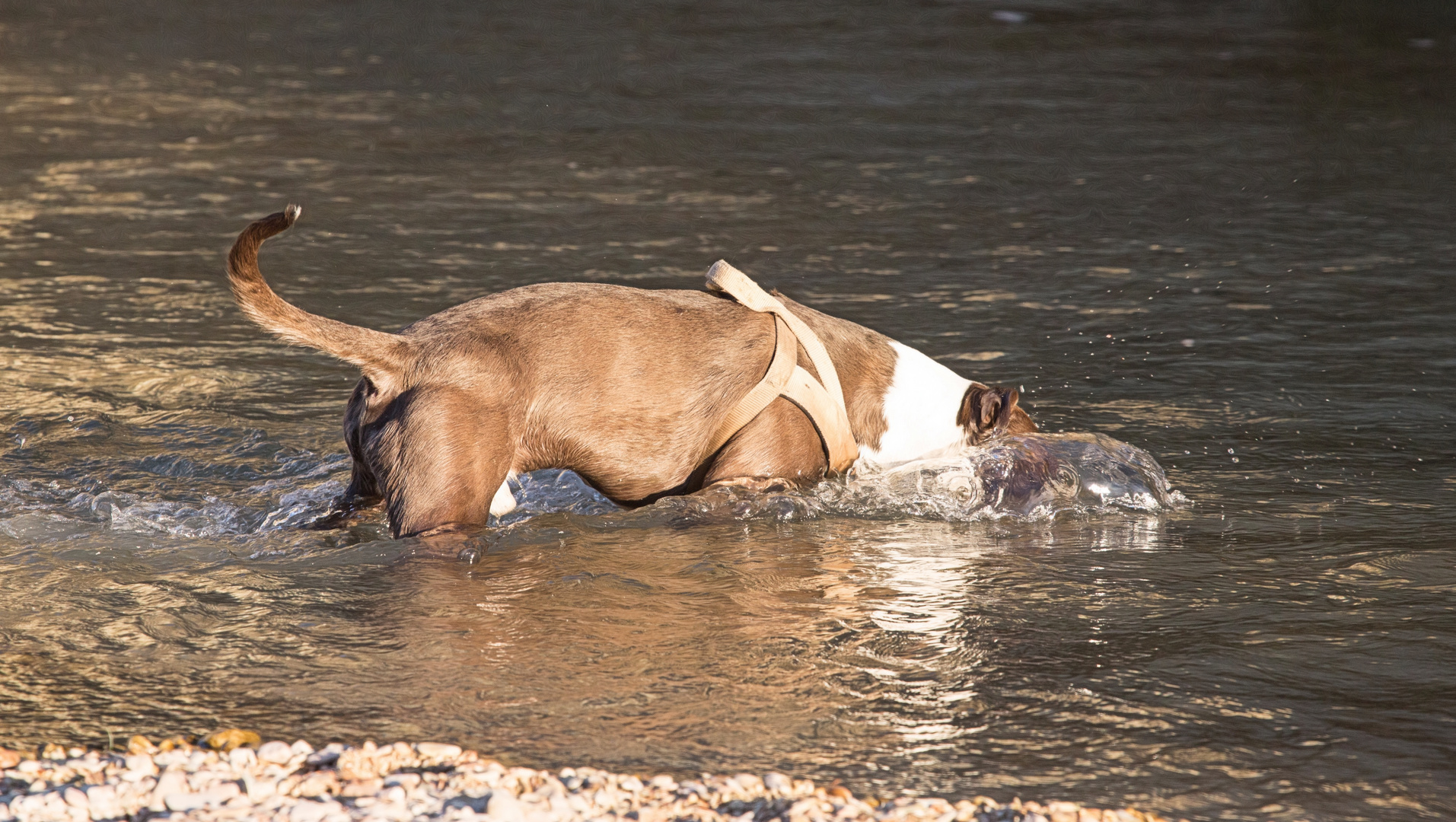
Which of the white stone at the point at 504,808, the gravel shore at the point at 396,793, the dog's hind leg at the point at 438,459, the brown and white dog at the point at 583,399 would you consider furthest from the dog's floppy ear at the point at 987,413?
the white stone at the point at 504,808

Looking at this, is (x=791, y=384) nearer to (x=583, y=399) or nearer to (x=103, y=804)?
(x=583, y=399)

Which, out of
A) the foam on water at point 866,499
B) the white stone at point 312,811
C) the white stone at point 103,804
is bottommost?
the white stone at point 103,804

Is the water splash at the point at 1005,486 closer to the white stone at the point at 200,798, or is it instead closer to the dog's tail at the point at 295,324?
the dog's tail at the point at 295,324

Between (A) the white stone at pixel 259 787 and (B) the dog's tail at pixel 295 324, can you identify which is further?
(B) the dog's tail at pixel 295 324

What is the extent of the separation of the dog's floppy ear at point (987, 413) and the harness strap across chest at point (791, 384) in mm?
459

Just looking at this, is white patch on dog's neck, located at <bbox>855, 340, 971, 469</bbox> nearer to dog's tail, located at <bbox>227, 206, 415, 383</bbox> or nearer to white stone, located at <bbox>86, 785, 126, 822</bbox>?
dog's tail, located at <bbox>227, 206, 415, 383</bbox>

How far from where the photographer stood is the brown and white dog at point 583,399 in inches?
178

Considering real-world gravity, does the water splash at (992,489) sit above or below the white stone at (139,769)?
above

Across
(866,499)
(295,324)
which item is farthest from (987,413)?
(295,324)

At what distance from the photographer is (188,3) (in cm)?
1988

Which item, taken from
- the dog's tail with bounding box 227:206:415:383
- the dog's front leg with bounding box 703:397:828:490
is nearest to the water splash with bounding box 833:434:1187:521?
the dog's front leg with bounding box 703:397:828:490

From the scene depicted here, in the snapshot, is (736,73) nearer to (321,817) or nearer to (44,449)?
(44,449)

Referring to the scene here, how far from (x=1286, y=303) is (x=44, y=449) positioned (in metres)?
6.15

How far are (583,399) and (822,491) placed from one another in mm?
1070
